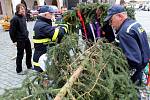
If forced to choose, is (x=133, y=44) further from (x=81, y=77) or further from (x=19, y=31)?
(x=19, y=31)

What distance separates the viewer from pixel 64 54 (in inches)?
123

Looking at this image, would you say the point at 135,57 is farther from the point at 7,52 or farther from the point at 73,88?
the point at 7,52

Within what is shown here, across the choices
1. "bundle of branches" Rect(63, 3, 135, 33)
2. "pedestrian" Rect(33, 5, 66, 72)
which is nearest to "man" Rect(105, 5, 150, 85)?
"pedestrian" Rect(33, 5, 66, 72)

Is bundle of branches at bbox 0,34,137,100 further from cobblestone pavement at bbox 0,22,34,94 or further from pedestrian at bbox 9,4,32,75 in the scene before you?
pedestrian at bbox 9,4,32,75

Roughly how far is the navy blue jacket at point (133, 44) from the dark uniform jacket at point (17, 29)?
424cm

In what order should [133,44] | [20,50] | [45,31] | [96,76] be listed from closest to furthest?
[96,76], [133,44], [45,31], [20,50]

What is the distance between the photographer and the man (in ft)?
10.4

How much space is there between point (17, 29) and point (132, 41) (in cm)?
456

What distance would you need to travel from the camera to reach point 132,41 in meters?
3.17

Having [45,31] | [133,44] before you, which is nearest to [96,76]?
[133,44]

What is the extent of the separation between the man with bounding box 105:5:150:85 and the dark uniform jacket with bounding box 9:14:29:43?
4072 millimetres

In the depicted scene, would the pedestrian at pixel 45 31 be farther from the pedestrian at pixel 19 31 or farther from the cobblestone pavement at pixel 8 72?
the pedestrian at pixel 19 31

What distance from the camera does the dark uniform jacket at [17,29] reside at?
23.4ft

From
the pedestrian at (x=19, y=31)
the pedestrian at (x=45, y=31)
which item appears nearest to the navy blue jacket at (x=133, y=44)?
the pedestrian at (x=45, y=31)
